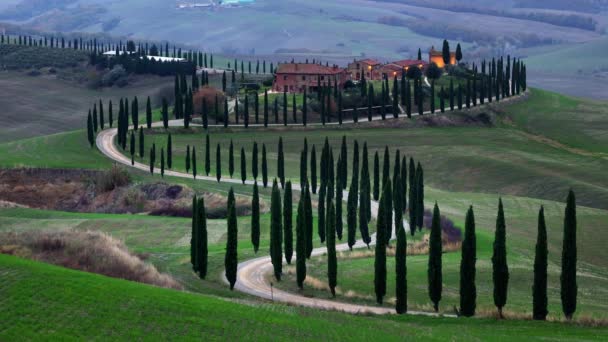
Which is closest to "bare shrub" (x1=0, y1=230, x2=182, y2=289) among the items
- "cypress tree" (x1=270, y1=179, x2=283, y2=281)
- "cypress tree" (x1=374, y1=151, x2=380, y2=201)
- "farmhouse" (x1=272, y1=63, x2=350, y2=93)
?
"cypress tree" (x1=270, y1=179, x2=283, y2=281)

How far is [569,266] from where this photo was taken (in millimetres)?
59875

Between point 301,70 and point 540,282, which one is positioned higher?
point 301,70

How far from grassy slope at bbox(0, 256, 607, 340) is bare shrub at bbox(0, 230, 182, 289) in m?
9.55

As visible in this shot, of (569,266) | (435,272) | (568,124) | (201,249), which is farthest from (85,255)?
(568,124)

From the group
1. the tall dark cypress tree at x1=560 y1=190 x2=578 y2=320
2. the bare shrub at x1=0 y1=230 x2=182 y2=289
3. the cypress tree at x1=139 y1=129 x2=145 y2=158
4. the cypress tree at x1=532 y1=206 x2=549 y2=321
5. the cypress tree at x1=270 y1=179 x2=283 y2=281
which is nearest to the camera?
the tall dark cypress tree at x1=560 y1=190 x2=578 y2=320

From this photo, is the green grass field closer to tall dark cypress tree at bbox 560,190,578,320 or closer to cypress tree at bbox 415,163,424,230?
tall dark cypress tree at bbox 560,190,578,320

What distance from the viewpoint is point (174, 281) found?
6556 centimetres

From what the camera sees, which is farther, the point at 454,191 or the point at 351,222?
the point at 454,191

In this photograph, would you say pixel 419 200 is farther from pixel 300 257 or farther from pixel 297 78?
pixel 297 78

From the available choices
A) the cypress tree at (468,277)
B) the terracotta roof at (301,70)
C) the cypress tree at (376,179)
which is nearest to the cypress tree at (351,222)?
the cypress tree at (468,277)

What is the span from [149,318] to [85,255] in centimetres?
1876

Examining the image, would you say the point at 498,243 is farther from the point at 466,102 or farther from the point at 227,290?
the point at 466,102

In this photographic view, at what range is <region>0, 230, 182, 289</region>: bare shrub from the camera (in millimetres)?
64125

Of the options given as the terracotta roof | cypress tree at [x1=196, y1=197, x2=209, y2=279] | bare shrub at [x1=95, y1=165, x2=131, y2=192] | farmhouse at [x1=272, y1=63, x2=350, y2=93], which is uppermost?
the terracotta roof
